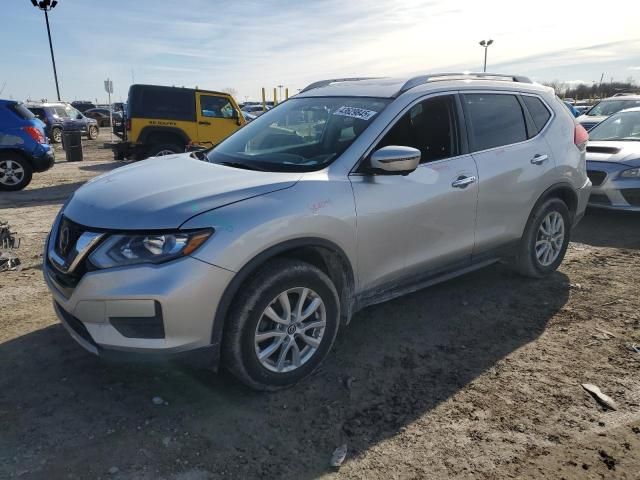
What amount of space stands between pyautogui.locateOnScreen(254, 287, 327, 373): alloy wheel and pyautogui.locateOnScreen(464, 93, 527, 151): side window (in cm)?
185

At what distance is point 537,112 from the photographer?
4.50 meters

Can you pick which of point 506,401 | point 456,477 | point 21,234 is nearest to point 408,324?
point 506,401

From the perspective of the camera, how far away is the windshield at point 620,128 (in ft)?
26.1

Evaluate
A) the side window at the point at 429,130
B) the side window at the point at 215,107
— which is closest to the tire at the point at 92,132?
the side window at the point at 215,107

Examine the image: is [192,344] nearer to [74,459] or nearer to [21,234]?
[74,459]

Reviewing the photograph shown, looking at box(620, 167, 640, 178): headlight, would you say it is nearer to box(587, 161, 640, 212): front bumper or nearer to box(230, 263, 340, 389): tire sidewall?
box(587, 161, 640, 212): front bumper

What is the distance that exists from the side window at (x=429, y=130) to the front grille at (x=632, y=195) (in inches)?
164

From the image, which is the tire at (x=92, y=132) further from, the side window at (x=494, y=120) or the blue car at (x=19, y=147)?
the side window at (x=494, y=120)

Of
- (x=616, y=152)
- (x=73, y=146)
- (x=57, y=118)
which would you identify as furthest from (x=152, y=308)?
(x=57, y=118)

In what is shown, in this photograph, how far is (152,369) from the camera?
3.22 meters

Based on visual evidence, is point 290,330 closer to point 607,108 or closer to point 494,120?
point 494,120

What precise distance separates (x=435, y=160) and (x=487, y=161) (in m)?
0.55

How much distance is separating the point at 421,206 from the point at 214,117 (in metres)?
10.0

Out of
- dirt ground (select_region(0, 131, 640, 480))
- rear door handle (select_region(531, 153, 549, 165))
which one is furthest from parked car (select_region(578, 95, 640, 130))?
dirt ground (select_region(0, 131, 640, 480))
